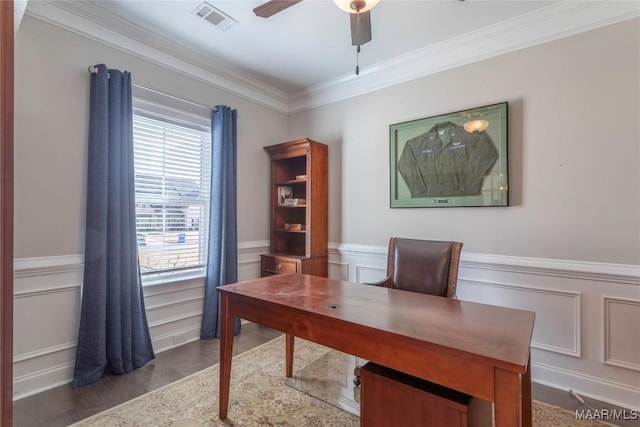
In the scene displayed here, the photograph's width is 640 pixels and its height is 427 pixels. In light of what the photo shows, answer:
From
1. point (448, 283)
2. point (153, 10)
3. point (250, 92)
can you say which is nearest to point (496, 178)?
point (448, 283)

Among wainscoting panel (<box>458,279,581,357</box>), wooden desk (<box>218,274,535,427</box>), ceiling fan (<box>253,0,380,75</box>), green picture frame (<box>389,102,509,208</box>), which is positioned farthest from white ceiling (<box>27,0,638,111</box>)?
wooden desk (<box>218,274,535,427</box>)

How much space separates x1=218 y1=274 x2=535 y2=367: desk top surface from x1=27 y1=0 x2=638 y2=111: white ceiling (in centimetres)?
203

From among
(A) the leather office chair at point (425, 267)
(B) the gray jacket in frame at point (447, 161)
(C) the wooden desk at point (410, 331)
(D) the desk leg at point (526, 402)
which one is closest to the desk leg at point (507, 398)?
(C) the wooden desk at point (410, 331)

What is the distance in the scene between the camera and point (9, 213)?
0.68 metres

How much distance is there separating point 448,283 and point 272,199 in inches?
88.9

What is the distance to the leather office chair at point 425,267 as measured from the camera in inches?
87.0

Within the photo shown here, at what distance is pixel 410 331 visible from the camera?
48.5 inches

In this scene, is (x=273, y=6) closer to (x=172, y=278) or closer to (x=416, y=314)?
(x=416, y=314)

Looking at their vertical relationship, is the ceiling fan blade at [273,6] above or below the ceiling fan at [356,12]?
above

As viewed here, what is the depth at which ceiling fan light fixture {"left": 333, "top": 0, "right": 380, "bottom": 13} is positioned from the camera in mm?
1626

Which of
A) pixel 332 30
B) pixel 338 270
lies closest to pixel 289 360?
pixel 338 270

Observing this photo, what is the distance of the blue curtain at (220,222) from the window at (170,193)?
0.14 meters

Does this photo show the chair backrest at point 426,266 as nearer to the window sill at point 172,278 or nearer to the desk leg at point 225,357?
the desk leg at point 225,357

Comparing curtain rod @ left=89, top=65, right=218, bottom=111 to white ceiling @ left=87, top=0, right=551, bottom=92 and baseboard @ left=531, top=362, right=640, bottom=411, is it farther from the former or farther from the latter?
baseboard @ left=531, top=362, right=640, bottom=411
